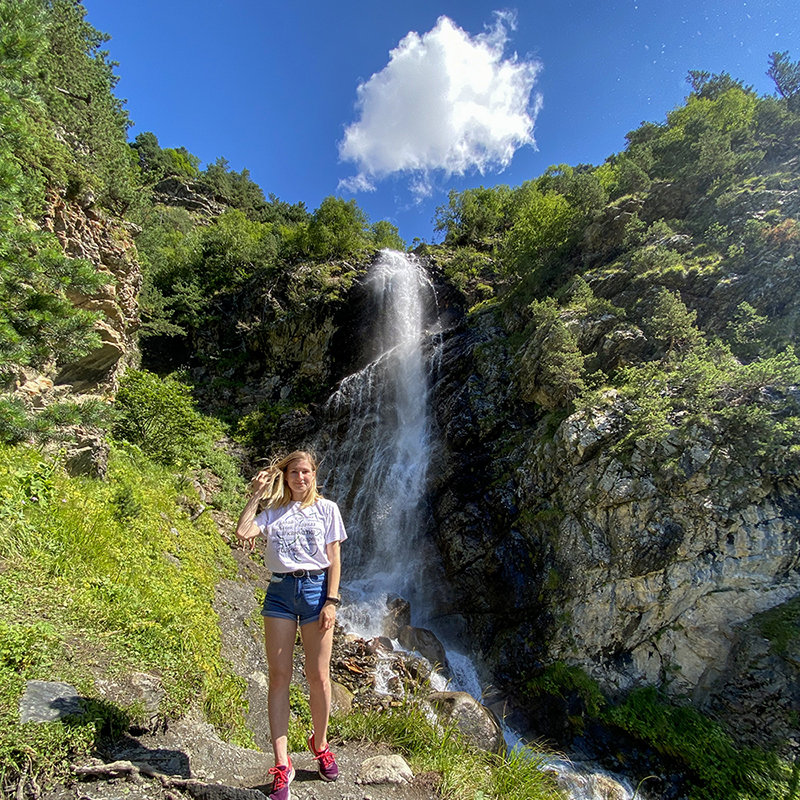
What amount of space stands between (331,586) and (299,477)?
88cm

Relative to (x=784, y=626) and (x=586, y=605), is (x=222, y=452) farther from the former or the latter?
(x=784, y=626)

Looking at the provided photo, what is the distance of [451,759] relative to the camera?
357cm

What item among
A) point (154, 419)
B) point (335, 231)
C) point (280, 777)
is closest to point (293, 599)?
point (280, 777)

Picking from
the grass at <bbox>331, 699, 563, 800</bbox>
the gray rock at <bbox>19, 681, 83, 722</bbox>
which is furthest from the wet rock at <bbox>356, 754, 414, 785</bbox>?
the gray rock at <bbox>19, 681, 83, 722</bbox>

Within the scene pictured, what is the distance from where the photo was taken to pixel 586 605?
8.55m

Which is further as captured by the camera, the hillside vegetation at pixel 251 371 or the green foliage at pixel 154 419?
the green foliage at pixel 154 419

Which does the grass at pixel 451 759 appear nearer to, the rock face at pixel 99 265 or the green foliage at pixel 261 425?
the rock face at pixel 99 265

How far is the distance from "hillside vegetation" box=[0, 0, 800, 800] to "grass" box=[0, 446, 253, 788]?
1.0 inches

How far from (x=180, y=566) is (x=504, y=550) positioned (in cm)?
812

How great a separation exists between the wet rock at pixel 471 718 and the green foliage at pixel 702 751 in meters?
2.82

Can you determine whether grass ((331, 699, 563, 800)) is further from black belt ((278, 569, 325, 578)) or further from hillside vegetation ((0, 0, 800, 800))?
black belt ((278, 569, 325, 578))

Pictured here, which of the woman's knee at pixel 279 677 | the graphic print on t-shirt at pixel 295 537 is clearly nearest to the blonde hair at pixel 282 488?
the graphic print on t-shirt at pixel 295 537

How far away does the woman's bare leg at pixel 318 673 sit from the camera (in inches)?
112

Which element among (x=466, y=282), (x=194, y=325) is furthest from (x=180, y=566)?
(x=466, y=282)
